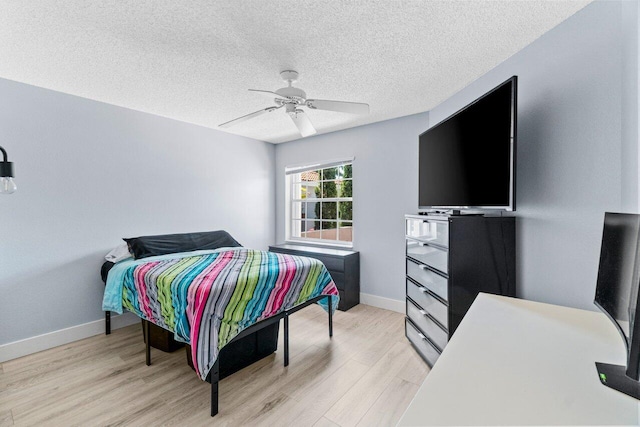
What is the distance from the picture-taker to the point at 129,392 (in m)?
2.04

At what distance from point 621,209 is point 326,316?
111 inches

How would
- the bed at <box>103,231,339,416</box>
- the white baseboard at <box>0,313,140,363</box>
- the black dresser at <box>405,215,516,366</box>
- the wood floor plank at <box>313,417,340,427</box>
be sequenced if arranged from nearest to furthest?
the wood floor plank at <box>313,417,340,427</box> < the bed at <box>103,231,339,416</box> < the black dresser at <box>405,215,516,366</box> < the white baseboard at <box>0,313,140,363</box>

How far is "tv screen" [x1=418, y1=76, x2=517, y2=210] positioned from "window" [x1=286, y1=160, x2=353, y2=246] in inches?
65.4

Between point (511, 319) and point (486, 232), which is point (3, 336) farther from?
point (486, 232)

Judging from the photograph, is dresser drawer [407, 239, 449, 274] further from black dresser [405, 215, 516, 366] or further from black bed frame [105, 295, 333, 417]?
black bed frame [105, 295, 333, 417]

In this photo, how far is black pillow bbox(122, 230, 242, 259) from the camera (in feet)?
9.91

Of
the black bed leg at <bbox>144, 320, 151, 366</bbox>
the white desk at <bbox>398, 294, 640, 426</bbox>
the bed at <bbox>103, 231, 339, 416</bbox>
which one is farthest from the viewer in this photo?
the black bed leg at <bbox>144, 320, 151, 366</bbox>

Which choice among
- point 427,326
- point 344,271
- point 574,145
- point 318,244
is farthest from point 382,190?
point 574,145

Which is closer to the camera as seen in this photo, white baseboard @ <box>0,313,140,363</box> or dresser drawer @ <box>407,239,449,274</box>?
dresser drawer @ <box>407,239,449,274</box>

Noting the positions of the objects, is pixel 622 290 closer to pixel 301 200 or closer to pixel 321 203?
pixel 321 203

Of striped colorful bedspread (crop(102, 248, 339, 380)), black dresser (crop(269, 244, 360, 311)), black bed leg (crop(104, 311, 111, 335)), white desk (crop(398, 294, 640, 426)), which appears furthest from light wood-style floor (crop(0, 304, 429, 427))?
white desk (crop(398, 294, 640, 426))

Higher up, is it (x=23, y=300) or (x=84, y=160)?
(x=84, y=160)

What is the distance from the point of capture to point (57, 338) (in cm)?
272

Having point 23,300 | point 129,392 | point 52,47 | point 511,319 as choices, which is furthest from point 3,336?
point 511,319
